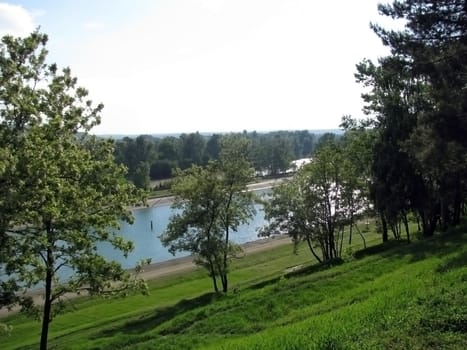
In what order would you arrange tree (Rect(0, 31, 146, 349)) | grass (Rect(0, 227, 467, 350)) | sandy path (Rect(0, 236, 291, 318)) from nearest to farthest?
grass (Rect(0, 227, 467, 350)), tree (Rect(0, 31, 146, 349)), sandy path (Rect(0, 236, 291, 318))

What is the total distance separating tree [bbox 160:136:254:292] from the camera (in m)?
33.5

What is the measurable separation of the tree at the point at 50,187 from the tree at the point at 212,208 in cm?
1332

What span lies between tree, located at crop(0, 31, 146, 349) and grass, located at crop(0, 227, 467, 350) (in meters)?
3.53

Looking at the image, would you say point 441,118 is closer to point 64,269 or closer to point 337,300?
point 337,300

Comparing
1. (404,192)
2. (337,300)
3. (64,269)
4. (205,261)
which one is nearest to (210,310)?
(337,300)

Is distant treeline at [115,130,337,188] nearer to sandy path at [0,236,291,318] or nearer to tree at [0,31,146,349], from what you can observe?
sandy path at [0,236,291,318]

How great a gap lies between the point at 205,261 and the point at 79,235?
1869 cm

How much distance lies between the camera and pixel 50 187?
43.6 ft

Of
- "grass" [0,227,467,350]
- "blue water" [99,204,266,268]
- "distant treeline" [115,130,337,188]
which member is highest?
"distant treeline" [115,130,337,188]

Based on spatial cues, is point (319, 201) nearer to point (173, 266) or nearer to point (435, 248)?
point (435, 248)

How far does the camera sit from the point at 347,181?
36062 millimetres

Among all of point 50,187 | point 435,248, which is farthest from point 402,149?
point 50,187

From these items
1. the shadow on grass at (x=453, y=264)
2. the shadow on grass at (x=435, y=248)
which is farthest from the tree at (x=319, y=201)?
the shadow on grass at (x=453, y=264)

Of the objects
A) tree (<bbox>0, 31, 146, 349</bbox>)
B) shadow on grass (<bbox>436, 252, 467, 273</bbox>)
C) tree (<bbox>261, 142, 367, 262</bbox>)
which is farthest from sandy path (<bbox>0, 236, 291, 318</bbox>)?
shadow on grass (<bbox>436, 252, 467, 273</bbox>)
